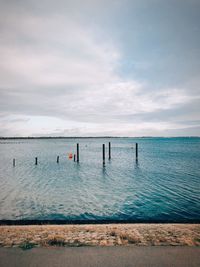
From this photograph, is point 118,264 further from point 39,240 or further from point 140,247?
point 39,240

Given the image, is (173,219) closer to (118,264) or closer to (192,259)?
(192,259)

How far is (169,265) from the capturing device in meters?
5.52

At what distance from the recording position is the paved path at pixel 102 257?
5617 mm

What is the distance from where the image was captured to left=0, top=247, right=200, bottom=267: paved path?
18.4 feet

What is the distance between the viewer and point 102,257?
19.6 ft

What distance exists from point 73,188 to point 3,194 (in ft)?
22.5

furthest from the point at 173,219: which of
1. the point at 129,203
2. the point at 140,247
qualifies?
the point at 140,247

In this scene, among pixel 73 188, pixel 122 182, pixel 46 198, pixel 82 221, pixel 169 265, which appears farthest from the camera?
pixel 122 182

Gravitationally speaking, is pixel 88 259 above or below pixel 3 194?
above

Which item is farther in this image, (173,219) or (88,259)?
(173,219)

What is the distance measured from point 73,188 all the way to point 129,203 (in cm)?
734

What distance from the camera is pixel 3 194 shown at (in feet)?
59.9

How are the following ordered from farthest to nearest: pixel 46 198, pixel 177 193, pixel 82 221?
pixel 177 193 → pixel 46 198 → pixel 82 221

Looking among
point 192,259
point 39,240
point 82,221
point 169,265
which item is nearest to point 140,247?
point 169,265
